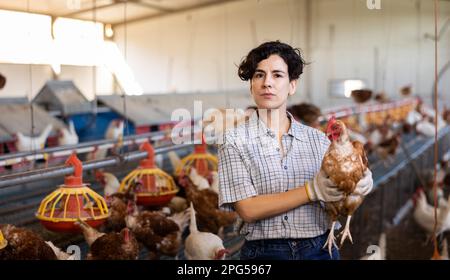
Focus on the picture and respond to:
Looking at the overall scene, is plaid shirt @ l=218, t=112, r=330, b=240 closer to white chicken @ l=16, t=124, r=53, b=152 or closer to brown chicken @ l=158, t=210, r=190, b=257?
brown chicken @ l=158, t=210, r=190, b=257

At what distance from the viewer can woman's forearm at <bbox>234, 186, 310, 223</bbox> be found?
84 cm

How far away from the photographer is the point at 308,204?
0.92 meters

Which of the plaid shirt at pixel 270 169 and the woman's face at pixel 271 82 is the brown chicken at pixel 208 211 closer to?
the plaid shirt at pixel 270 169

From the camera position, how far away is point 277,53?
0.87 metres

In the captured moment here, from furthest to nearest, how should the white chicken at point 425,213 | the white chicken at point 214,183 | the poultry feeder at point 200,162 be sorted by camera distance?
the white chicken at point 425,213
the poultry feeder at point 200,162
the white chicken at point 214,183

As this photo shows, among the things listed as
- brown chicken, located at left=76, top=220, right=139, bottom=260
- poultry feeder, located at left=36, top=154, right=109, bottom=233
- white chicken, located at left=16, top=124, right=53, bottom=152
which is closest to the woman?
poultry feeder, located at left=36, top=154, right=109, bottom=233

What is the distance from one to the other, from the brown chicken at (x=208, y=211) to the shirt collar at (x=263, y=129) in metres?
0.98

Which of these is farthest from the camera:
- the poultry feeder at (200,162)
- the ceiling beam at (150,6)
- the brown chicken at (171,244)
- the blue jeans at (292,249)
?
the ceiling beam at (150,6)

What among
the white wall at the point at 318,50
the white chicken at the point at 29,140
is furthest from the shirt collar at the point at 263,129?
the white wall at the point at 318,50

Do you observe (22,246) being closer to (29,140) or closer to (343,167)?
(343,167)

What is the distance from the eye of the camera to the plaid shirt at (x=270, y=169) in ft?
2.92

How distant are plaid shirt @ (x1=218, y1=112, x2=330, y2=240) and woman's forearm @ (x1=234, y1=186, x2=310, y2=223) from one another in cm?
2

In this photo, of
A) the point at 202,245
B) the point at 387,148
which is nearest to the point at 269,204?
the point at 202,245
